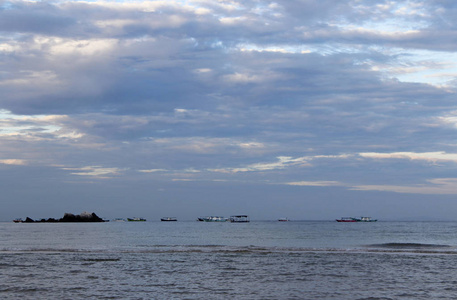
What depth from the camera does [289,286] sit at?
98.7ft

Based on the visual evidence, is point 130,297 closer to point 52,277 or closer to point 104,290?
point 104,290

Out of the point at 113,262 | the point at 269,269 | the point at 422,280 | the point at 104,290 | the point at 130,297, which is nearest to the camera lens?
the point at 130,297

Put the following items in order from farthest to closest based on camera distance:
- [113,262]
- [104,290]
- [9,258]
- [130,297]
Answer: [9,258], [113,262], [104,290], [130,297]

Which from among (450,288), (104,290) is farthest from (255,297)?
(450,288)

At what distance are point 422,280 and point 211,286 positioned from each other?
50.8 feet

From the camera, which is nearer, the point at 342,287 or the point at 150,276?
the point at 342,287

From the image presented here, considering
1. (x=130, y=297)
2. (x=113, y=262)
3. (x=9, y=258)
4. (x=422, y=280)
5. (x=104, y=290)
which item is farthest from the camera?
(x=9, y=258)

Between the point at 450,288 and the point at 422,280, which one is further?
the point at 422,280

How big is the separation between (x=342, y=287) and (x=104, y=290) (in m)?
15.4

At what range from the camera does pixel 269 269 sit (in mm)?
39469

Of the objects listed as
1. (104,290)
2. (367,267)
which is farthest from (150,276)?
(367,267)

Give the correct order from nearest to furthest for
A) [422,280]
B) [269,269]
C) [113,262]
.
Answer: [422,280] < [269,269] < [113,262]

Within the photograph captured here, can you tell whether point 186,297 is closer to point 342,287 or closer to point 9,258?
point 342,287

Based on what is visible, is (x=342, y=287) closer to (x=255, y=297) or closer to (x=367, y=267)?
(x=255, y=297)
